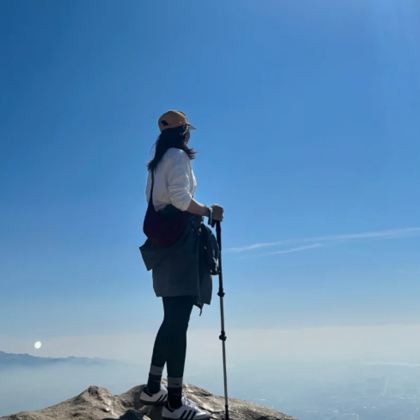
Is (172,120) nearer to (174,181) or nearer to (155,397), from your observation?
(174,181)

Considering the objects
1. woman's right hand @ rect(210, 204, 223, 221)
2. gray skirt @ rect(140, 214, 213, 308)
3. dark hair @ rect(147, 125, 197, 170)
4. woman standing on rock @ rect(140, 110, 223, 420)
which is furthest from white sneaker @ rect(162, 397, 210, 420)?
dark hair @ rect(147, 125, 197, 170)

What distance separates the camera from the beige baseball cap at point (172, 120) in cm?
647

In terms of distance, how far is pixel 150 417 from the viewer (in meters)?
6.75

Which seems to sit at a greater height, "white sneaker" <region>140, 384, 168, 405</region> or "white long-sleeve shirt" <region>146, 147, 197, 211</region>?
"white long-sleeve shirt" <region>146, 147, 197, 211</region>

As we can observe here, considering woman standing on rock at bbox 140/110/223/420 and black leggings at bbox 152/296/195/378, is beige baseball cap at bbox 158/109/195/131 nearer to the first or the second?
woman standing on rock at bbox 140/110/223/420

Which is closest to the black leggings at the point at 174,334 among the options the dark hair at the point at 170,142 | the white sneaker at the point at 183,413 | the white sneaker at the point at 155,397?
the white sneaker at the point at 183,413

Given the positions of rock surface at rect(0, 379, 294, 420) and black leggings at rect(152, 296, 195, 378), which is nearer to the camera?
black leggings at rect(152, 296, 195, 378)

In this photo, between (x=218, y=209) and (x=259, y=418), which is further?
(x=259, y=418)

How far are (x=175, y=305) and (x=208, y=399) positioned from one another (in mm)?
2982

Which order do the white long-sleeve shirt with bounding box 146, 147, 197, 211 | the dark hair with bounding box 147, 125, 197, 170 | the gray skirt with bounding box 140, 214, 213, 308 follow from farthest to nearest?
the dark hair with bounding box 147, 125, 197, 170 → the gray skirt with bounding box 140, 214, 213, 308 → the white long-sleeve shirt with bounding box 146, 147, 197, 211

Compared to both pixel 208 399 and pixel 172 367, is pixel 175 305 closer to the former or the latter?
pixel 172 367

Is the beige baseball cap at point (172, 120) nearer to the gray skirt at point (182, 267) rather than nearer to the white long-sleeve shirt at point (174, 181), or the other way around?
the white long-sleeve shirt at point (174, 181)

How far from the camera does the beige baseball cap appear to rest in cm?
647

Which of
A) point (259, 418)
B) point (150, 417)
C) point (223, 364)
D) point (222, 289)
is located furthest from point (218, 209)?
point (259, 418)
